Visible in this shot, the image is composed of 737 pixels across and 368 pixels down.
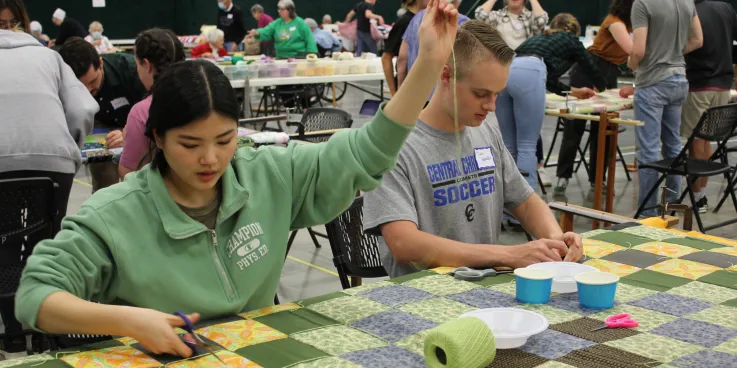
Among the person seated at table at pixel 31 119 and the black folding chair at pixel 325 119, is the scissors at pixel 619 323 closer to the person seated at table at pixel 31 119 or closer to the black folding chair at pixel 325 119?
the person seated at table at pixel 31 119

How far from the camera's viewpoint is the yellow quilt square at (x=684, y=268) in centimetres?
209

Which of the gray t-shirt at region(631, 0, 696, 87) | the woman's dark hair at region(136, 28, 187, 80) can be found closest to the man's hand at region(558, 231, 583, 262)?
the woman's dark hair at region(136, 28, 187, 80)

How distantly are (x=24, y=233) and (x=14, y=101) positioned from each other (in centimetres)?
54

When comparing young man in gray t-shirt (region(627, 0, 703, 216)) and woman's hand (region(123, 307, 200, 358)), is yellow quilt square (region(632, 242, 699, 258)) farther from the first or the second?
young man in gray t-shirt (region(627, 0, 703, 216))

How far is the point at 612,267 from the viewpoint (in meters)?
→ 2.17

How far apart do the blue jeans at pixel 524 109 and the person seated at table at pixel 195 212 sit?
3.51 m

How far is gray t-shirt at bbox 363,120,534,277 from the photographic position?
2.35m

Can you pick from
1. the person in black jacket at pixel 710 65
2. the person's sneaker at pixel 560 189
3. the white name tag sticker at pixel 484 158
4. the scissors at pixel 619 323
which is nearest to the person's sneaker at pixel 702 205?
the person in black jacket at pixel 710 65

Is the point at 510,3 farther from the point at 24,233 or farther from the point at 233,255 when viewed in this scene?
the point at 233,255

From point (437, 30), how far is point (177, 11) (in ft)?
63.9

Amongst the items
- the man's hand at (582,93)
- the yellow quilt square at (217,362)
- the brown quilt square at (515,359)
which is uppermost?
the man's hand at (582,93)

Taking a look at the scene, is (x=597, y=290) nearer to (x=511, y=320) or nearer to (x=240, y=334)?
(x=511, y=320)

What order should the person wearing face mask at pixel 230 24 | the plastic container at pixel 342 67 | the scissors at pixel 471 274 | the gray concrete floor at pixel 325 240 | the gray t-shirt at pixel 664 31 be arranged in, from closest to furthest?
1. the scissors at pixel 471 274
2. the gray concrete floor at pixel 325 240
3. the gray t-shirt at pixel 664 31
4. the plastic container at pixel 342 67
5. the person wearing face mask at pixel 230 24

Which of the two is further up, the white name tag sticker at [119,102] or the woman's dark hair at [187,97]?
the woman's dark hair at [187,97]
